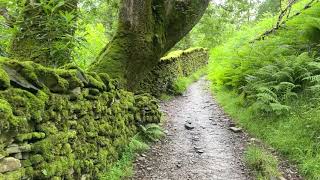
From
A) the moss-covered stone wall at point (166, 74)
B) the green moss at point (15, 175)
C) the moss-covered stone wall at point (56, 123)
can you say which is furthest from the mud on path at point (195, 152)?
the green moss at point (15, 175)

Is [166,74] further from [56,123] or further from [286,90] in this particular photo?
[56,123]

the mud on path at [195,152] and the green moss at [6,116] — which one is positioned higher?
the green moss at [6,116]

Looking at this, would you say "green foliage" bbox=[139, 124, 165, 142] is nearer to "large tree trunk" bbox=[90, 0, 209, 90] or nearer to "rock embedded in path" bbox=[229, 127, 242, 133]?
"large tree trunk" bbox=[90, 0, 209, 90]

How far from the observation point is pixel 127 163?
6062 millimetres

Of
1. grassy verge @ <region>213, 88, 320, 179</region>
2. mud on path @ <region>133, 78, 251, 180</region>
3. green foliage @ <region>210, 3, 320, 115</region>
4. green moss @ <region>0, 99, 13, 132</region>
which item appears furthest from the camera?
green foliage @ <region>210, 3, 320, 115</region>

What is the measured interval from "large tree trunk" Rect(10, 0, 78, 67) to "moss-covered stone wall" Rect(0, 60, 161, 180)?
0.54 m

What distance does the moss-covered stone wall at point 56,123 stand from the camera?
3.01 meters

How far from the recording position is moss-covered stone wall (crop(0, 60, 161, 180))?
3.01 m

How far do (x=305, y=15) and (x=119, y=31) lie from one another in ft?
17.9

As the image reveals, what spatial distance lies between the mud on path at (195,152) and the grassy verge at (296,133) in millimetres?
566

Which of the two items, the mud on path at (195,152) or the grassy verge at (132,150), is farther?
the mud on path at (195,152)

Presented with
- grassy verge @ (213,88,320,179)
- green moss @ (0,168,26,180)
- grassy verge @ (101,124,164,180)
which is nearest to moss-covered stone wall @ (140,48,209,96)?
grassy verge @ (101,124,164,180)

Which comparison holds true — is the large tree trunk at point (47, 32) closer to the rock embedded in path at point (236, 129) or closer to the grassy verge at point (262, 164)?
the grassy verge at point (262, 164)

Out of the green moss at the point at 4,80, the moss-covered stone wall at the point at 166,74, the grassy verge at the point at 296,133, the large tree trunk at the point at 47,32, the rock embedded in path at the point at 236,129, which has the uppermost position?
the large tree trunk at the point at 47,32
